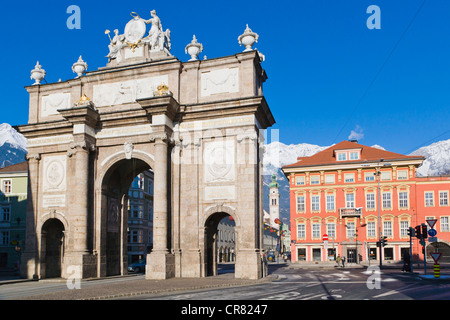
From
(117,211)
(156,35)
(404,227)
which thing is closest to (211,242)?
(117,211)

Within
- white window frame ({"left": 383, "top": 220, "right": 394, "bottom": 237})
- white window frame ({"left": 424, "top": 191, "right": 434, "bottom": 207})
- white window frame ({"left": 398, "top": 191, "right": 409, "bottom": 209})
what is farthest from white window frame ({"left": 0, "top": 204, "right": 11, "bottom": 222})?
white window frame ({"left": 424, "top": 191, "right": 434, "bottom": 207})

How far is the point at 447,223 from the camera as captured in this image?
57.8m

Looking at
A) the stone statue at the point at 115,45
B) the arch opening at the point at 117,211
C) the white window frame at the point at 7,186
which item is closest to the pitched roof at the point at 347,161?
the arch opening at the point at 117,211

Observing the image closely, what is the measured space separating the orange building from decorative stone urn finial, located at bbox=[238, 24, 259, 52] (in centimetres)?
3250

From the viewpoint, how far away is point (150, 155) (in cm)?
3025

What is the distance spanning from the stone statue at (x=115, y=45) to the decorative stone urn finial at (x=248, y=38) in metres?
9.24

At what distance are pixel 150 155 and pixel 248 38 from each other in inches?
405

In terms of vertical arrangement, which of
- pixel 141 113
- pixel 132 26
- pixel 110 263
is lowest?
pixel 110 263

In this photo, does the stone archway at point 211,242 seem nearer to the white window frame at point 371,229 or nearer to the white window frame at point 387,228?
the white window frame at point 371,229

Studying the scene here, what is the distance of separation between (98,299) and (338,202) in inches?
1860

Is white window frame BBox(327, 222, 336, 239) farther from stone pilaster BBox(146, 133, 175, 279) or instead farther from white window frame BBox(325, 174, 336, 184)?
stone pilaster BBox(146, 133, 175, 279)
